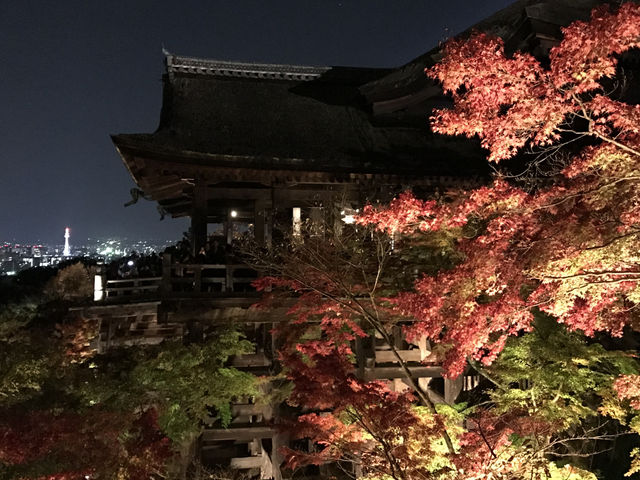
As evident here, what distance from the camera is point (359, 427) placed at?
27.1 feet

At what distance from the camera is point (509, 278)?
7184mm

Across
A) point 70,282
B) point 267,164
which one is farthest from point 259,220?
point 70,282

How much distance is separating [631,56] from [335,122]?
10011 mm

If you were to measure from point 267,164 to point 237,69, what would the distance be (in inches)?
295

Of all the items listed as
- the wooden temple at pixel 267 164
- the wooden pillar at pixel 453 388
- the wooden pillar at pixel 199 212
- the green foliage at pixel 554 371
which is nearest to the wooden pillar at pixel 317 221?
the wooden temple at pixel 267 164

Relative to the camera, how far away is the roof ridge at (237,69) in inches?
664

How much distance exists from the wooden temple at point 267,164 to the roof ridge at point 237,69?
45 mm

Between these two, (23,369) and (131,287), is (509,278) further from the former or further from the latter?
(23,369)

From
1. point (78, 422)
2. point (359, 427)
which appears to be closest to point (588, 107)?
point (359, 427)

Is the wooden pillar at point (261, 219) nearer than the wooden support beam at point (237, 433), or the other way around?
the wooden support beam at point (237, 433)

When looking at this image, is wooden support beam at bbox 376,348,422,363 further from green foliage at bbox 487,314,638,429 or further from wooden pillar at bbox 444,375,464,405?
green foliage at bbox 487,314,638,429

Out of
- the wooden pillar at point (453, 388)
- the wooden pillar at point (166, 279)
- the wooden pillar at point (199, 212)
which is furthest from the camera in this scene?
the wooden pillar at point (453, 388)

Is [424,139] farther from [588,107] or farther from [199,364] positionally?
[199,364]

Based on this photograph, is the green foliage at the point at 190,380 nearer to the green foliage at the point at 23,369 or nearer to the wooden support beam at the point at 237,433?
the wooden support beam at the point at 237,433
